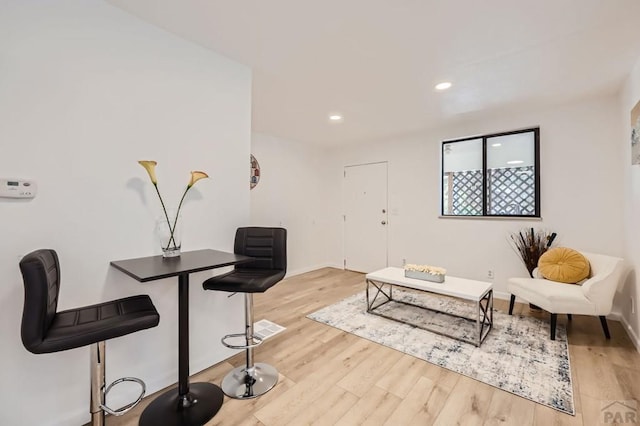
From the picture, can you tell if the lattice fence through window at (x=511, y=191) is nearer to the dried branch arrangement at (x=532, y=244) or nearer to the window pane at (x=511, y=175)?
the window pane at (x=511, y=175)

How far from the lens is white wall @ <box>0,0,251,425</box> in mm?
1377

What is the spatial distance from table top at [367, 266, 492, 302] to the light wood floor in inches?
27.4

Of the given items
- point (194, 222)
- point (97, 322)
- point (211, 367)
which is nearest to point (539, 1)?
point (194, 222)

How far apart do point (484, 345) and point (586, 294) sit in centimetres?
98

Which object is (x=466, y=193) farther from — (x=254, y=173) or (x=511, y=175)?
(x=254, y=173)

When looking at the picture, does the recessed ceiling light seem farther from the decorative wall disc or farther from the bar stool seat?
the bar stool seat

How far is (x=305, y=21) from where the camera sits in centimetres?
179

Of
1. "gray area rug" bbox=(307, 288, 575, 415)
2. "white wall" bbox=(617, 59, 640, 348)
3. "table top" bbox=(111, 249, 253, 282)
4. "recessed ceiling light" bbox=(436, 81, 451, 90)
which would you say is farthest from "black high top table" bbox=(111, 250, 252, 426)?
"white wall" bbox=(617, 59, 640, 348)

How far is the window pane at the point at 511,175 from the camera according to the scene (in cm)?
349

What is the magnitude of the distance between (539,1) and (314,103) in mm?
2070

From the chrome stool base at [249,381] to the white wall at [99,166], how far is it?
30 centimetres

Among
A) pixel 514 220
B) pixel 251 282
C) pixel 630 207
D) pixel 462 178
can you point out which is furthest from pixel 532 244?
pixel 251 282

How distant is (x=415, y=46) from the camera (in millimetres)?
2057

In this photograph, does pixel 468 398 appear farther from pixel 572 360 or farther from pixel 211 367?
pixel 211 367
